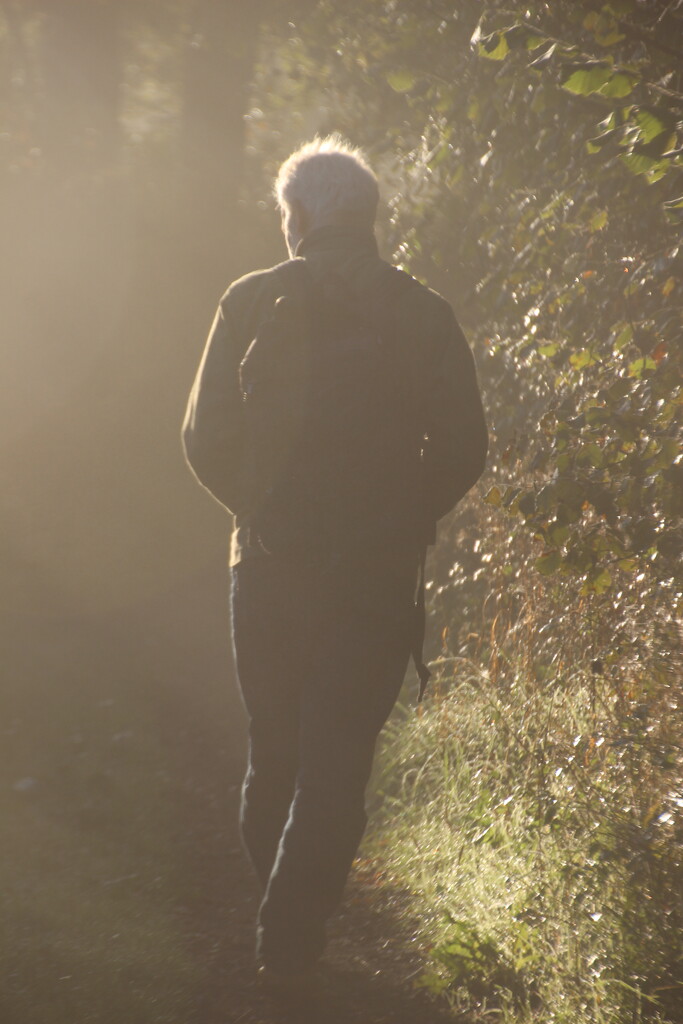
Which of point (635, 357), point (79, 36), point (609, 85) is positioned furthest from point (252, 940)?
point (79, 36)

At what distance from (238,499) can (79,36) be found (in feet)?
33.7

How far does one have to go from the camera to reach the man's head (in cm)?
309

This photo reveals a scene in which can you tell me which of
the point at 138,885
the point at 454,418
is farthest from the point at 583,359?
the point at 138,885

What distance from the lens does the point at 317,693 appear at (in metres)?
2.89

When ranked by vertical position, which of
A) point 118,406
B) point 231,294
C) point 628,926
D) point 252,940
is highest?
point 231,294

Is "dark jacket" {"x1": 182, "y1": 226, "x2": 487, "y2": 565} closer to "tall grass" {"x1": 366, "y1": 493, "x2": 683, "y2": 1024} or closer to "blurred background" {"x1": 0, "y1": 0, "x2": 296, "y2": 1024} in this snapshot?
"tall grass" {"x1": 366, "y1": 493, "x2": 683, "y2": 1024}

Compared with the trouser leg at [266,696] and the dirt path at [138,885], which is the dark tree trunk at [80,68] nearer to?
the dirt path at [138,885]

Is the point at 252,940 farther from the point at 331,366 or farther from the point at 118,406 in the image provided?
the point at 118,406

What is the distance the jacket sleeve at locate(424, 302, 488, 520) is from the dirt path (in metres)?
1.47

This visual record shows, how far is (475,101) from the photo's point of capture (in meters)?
3.94

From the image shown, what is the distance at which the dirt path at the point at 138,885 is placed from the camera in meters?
3.00

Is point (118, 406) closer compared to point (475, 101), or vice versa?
point (475, 101)

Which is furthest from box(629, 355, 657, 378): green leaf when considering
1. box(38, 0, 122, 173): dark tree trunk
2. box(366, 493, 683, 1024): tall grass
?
box(38, 0, 122, 173): dark tree trunk

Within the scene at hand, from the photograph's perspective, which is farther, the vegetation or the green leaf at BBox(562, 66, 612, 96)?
the vegetation
